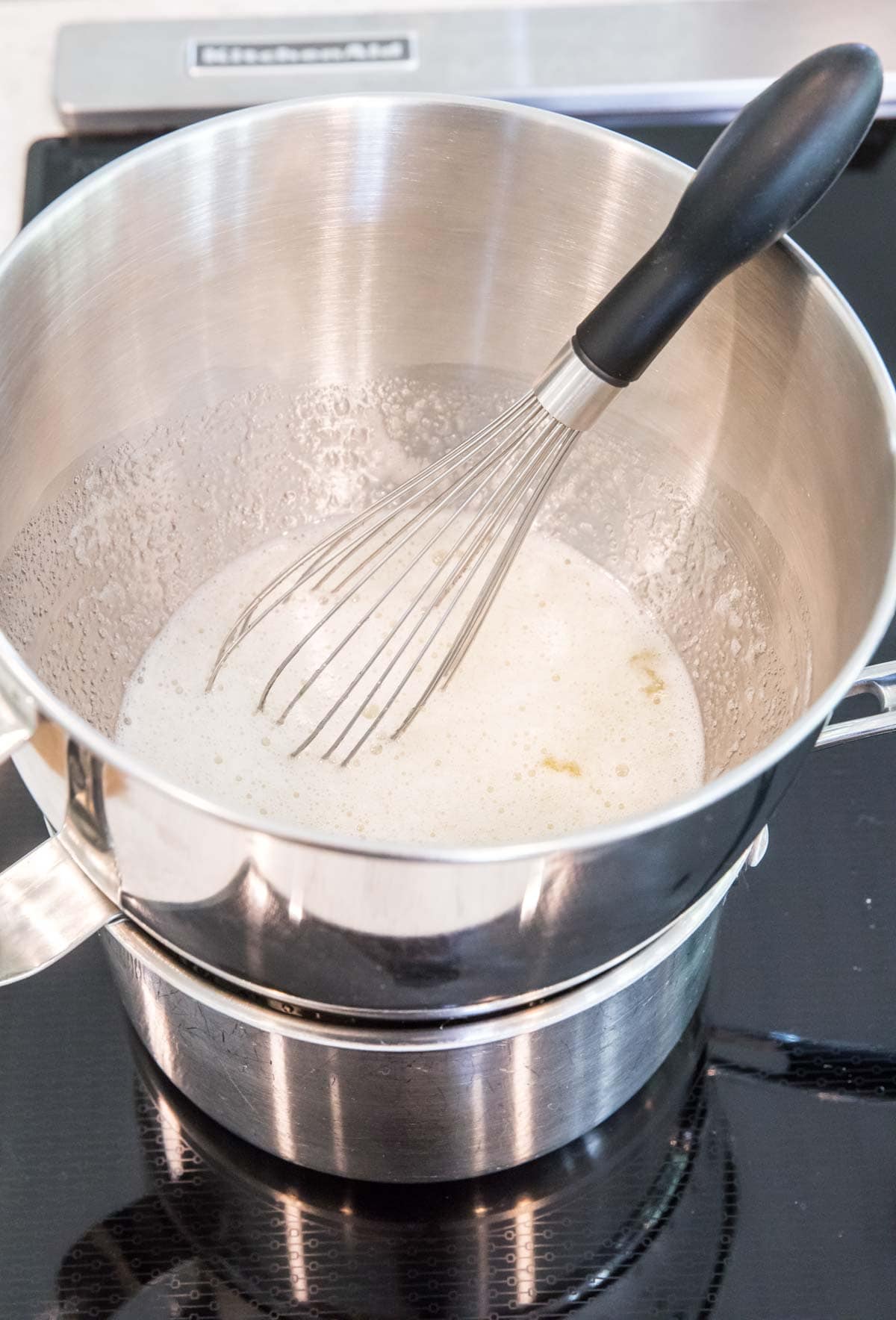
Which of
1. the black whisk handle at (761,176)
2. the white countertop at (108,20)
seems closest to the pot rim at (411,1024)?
the black whisk handle at (761,176)

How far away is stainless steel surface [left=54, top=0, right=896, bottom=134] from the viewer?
0.84 m

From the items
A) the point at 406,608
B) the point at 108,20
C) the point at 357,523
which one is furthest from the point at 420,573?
the point at 108,20

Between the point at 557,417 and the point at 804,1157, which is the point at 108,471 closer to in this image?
the point at 557,417

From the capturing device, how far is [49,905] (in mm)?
472

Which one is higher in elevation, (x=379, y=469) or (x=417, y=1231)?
(x=379, y=469)

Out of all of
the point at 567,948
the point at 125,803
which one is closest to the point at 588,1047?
the point at 567,948

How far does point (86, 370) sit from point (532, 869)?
1.12 ft

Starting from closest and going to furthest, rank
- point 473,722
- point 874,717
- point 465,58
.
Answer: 1. point 874,717
2. point 473,722
3. point 465,58

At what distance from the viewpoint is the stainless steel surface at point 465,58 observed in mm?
838

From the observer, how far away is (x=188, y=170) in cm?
58

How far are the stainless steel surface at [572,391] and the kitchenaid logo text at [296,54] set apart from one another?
39cm

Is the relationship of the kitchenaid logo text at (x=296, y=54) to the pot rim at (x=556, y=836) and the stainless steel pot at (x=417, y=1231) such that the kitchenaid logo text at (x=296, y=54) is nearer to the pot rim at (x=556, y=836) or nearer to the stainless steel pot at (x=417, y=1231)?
the pot rim at (x=556, y=836)

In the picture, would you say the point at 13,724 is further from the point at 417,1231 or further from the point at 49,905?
the point at 417,1231

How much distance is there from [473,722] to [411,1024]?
0.22m
